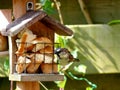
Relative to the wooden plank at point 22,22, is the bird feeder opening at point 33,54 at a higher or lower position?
lower

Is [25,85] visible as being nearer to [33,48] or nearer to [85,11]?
[33,48]

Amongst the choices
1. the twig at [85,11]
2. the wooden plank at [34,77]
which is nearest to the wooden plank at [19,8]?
the wooden plank at [34,77]

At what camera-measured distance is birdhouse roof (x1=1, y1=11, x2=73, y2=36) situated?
3.50 feet

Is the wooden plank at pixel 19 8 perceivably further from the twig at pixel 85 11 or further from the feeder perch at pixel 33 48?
the twig at pixel 85 11

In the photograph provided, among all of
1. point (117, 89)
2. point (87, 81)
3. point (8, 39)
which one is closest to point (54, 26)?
point (8, 39)

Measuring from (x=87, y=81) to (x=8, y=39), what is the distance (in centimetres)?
69

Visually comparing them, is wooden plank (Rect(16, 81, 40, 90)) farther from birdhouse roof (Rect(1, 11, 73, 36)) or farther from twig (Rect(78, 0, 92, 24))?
twig (Rect(78, 0, 92, 24))

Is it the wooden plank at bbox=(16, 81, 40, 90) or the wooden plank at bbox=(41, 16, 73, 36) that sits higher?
the wooden plank at bbox=(41, 16, 73, 36)

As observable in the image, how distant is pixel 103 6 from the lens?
1964 mm

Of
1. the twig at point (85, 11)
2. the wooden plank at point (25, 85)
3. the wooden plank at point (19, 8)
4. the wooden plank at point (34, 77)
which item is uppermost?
the wooden plank at point (19, 8)

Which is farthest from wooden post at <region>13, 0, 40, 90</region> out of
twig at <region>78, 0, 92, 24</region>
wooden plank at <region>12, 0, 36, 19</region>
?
twig at <region>78, 0, 92, 24</region>

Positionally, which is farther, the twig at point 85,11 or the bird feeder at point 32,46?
the twig at point 85,11

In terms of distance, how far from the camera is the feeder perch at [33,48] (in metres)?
1.08

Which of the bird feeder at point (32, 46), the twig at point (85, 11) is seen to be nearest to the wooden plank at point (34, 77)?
the bird feeder at point (32, 46)
